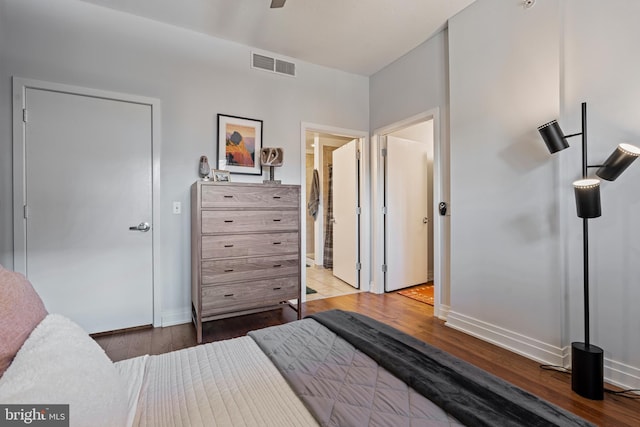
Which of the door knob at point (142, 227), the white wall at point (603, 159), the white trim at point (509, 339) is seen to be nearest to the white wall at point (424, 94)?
the white trim at point (509, 339)

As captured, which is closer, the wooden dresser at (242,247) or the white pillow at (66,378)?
the white pillow at (66,378)

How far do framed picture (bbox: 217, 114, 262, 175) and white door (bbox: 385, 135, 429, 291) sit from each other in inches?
66.1

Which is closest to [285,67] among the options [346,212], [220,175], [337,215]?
[220,175]

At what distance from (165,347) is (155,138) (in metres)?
1.79

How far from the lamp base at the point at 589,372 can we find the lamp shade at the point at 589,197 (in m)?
0.78

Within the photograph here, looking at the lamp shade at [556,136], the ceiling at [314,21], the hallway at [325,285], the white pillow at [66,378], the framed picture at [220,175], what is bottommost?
the hallway at [325,285]

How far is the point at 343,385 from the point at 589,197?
173 cm

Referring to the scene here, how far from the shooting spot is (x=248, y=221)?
2574 mm

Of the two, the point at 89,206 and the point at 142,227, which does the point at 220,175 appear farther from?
the point at 89,206

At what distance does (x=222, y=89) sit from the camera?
116 inches

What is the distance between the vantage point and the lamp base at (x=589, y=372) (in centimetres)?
162

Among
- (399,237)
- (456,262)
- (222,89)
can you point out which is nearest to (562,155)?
(456,262)

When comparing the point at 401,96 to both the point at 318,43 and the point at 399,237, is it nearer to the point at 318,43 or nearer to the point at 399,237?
the point at 318,43

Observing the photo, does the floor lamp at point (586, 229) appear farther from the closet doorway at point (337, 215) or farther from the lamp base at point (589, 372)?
the closet doorway at point (337, 215)
